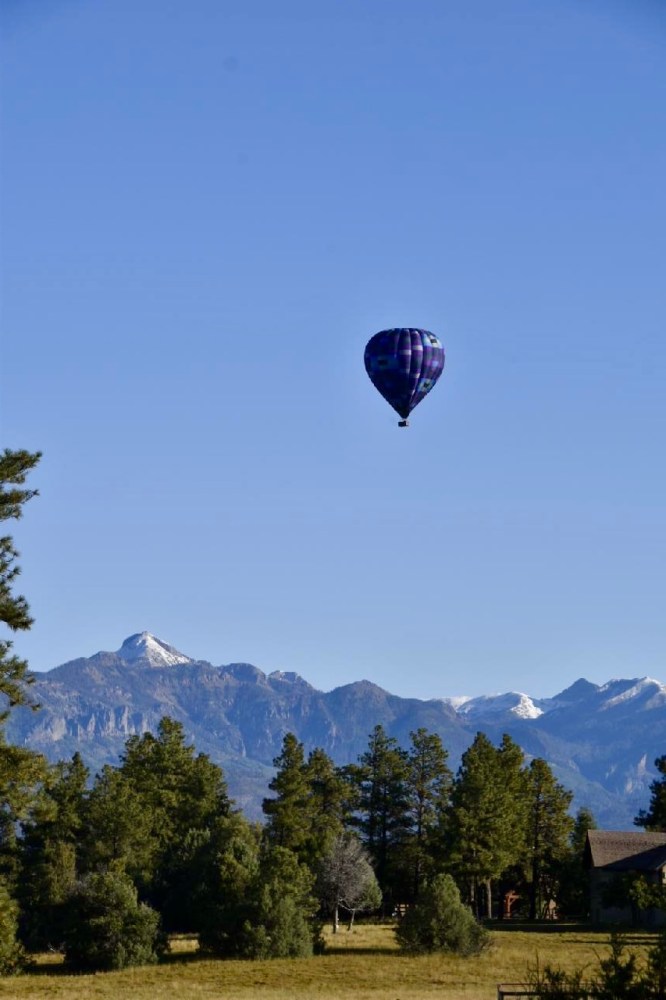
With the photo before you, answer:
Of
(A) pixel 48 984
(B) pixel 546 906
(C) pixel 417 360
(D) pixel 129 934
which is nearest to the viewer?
(A) pixel 48 984

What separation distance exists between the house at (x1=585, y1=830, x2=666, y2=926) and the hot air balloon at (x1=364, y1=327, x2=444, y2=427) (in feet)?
105

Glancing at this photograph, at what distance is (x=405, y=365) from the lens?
7988 cm

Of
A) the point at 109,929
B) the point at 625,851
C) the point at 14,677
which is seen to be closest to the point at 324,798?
the point at 625,851

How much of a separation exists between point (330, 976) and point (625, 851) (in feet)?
117

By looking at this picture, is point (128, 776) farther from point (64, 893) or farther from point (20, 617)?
point (20, 617)

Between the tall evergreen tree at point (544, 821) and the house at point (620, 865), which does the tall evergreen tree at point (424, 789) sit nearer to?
the tall evergreen tree at point (544, 821)

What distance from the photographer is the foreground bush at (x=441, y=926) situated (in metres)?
73.9

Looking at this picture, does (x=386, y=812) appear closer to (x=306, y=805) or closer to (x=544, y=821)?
(x=306, y=805)

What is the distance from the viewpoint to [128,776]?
104 metres

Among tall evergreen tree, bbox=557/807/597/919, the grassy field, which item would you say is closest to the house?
tall evergreen tree, bbox=557/807/597/919

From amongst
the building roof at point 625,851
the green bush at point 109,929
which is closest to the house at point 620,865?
the building roof at point 625,851

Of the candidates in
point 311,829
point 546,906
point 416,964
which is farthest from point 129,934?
point 546,906

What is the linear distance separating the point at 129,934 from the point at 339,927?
65.3ft

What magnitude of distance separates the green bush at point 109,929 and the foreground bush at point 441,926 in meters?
12.8
